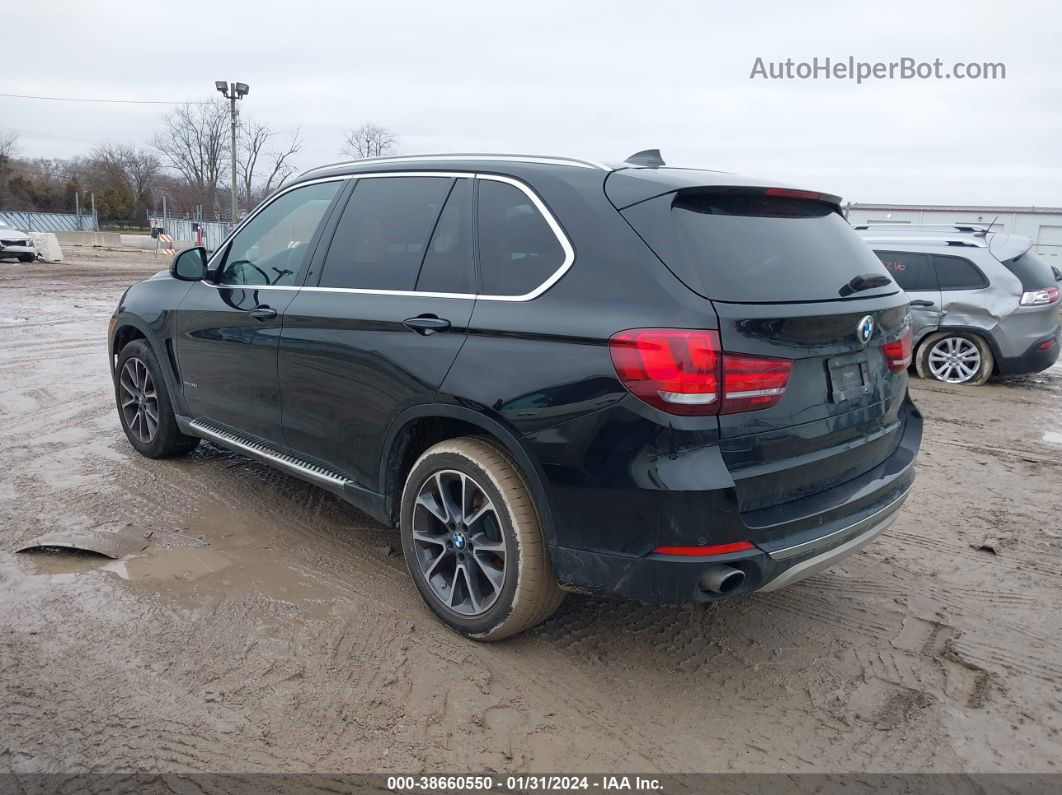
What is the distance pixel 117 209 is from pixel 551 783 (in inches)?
2926

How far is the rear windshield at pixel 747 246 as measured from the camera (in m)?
2.71

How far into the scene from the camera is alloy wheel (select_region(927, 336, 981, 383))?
9.31 metres

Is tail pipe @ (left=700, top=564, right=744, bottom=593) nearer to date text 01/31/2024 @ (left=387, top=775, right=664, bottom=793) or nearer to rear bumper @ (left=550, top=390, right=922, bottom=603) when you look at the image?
→ rear bumper @ (left=550, top=390, right=922, bottom=603)

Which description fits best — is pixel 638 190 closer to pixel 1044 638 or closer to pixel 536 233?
pixel 536 233

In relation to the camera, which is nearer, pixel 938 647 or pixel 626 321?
pixel 626 321

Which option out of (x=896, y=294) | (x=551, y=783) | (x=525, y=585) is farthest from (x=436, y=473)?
(x=896, y=294)

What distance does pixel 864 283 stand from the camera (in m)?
3.22

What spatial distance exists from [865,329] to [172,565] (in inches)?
129

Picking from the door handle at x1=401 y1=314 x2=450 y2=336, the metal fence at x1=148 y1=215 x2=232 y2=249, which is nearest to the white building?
the metal fence at x1=148 y1=215 x2=232 y2=249

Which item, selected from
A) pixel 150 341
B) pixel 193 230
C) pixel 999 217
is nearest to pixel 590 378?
pixel 150 341

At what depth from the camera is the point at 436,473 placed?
321 centimetres

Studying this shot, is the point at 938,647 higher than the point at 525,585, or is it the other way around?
the point at 525,585

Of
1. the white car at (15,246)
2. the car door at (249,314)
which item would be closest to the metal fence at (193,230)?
the white car at (15,246)

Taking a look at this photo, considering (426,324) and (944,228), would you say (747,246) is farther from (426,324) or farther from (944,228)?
(944,228)
